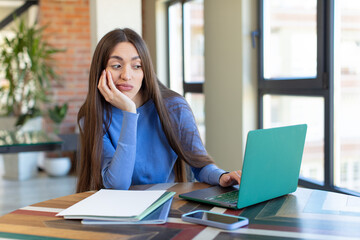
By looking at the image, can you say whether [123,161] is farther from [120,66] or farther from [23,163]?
[23,163]

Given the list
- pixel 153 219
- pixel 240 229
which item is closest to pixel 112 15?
pixel 153 219

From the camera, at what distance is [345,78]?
2828 mm

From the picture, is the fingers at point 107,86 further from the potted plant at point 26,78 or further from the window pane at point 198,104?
the potted plant at point 26,78

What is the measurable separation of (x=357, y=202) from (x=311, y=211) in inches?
7.7

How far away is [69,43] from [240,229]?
206 inches

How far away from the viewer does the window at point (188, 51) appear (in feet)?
16.2

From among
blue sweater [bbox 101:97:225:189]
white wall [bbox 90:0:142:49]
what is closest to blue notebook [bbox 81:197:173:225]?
blue sweater [bbox 101:97:225:189]

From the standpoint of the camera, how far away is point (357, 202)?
1.47 metres

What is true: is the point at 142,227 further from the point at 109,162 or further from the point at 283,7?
the point at 283,7

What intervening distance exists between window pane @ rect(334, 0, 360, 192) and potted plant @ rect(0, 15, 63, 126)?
3.89 meters

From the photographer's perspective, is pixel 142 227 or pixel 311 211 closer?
pixel 142 227

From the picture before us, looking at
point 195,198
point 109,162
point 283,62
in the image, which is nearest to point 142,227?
point 195,198

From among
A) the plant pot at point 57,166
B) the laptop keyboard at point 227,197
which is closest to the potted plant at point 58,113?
the plant pot at point 57,166

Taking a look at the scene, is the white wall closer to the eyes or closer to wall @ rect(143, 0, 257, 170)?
wall @ rect(143, 0, 257, 170)
